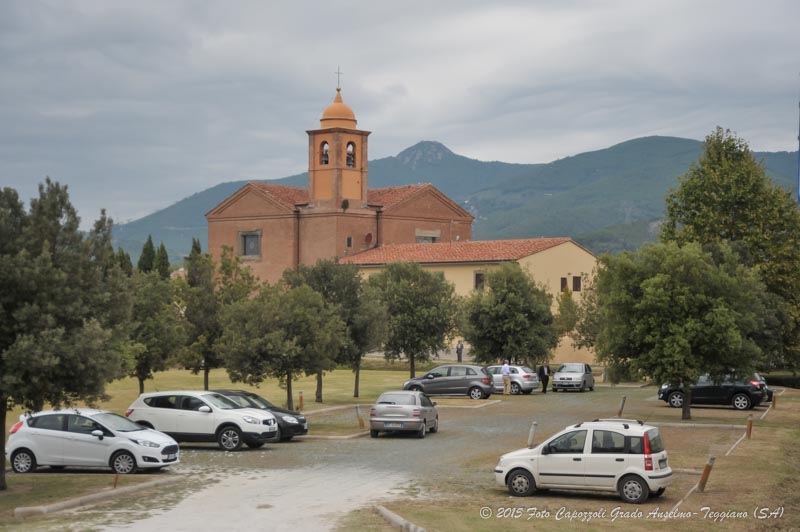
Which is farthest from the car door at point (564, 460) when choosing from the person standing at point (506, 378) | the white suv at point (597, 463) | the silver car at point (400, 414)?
the person standing at point (506, 378)

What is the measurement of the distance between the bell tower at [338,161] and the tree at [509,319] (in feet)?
97.9

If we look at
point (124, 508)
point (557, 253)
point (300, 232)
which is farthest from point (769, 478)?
point (300, 232)

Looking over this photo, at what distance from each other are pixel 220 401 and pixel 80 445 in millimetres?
6018

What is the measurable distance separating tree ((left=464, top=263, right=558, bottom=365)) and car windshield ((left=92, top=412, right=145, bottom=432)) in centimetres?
2934

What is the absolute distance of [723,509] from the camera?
17.5 m

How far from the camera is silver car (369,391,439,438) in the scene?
29.1 metres

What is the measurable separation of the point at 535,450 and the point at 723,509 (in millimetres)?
3621

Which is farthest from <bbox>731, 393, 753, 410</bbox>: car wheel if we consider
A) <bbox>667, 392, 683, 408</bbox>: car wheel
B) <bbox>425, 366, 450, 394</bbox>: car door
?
<bbox>425, 366, 450, 394</bbox>: car door

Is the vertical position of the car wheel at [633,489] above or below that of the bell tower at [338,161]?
below

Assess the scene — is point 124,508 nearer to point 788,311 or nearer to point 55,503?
point 55,503

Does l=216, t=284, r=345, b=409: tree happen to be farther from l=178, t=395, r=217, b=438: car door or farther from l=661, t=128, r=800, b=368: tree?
l=661, t=128, r=800, b=368: tree

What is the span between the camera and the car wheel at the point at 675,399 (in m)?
39.5

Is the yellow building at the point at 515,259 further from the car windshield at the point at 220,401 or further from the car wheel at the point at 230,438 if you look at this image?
the car wheel at the point at 230,438

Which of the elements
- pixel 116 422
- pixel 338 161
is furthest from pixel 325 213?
pixel 116 422
